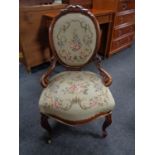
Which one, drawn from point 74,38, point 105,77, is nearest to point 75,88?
point 105,77

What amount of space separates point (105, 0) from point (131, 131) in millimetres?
1913

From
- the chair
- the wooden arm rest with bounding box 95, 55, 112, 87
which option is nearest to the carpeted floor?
the chair

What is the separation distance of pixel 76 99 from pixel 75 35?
0.47 metres

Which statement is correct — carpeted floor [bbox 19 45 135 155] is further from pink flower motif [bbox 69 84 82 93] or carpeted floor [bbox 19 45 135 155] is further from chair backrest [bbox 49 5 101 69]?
chair backrest [bbox 49 5 101 69]

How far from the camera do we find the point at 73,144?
1360 mm

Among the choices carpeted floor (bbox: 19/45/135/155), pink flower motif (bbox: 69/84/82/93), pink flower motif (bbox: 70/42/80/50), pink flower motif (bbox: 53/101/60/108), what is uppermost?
pink flower motif (bbox: 70/42/80/50)

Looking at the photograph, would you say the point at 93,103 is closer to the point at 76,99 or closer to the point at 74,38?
the point at 76,99

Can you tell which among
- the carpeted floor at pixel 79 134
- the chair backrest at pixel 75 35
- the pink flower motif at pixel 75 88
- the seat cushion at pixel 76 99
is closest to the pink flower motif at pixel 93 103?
the seat cushion at pixel 76 99

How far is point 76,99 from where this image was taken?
1.06 meters

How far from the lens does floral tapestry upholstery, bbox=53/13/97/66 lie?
1170mm

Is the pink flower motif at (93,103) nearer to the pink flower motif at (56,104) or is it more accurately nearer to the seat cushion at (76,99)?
the seat cushion at (76,99)

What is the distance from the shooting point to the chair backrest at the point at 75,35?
1.16m

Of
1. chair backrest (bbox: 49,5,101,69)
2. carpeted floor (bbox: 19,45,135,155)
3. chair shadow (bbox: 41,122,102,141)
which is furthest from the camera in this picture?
chair shadow (bbox: 41,122,102,141)

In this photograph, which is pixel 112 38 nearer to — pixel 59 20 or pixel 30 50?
pixel 30 50
